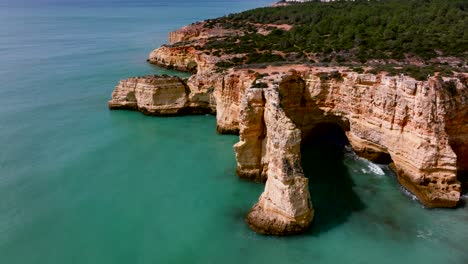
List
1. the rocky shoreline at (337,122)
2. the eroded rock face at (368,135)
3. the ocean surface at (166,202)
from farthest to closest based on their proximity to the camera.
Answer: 1. the rocky shoreline at (337,122)
2. the eroded rock face at (368,135)
3. the ocean surface at (166,202)

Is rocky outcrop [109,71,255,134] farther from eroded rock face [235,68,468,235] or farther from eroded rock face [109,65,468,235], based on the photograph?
eroded rock face [235,68,468,235]

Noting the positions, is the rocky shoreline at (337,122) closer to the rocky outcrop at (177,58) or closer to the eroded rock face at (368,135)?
the eroded rock face at (368,135)

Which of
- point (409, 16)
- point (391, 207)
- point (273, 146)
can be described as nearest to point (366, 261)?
point (391, 207)

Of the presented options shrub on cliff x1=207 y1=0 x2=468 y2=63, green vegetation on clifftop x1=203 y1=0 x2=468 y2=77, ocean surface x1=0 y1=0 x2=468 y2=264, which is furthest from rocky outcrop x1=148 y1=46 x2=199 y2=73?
ocean surface x1=0 y1=0 x2=468 y2=264

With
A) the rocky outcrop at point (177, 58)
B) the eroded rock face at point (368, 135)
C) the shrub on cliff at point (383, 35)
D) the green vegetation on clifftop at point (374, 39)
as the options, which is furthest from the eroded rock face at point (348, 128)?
the rocky outcrop at point (177, 58)

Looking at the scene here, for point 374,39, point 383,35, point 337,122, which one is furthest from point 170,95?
point 383,35

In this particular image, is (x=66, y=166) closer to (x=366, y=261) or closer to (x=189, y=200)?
(x=189, y=200)

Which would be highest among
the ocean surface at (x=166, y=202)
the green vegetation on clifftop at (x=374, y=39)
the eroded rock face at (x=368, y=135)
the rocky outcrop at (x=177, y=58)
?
the green vegetation on clifftop at (x=374, y=39)
